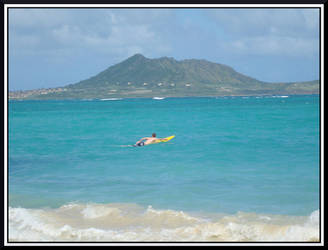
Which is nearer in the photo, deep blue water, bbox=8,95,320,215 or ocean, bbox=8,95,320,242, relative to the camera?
ocean, bbox=8,95,320,242

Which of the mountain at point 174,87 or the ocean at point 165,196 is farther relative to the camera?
the mountain at point 174,87

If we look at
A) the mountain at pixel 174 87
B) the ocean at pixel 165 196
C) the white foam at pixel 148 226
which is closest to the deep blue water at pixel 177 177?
the ocean at pixel 165 196

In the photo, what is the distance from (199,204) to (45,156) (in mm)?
10953

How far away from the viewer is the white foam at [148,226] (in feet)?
25.7

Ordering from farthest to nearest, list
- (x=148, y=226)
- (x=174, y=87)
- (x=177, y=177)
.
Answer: (x=174, y=87)
(x=177, y=177)
(x=148, y=226)

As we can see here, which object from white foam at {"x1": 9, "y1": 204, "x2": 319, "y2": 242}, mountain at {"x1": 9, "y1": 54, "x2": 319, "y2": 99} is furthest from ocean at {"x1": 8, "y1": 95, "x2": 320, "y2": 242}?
mountain at {"x1": 9, "y1": 54, "x2": 319, "y2": 99}

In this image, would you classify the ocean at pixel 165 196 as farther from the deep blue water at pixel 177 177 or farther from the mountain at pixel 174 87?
the mountain at pixel 174 87

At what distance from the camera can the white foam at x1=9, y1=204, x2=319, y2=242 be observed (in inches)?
309

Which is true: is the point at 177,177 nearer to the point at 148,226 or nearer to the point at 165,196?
the point at 165,196

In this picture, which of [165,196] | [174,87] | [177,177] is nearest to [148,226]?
[165,196]

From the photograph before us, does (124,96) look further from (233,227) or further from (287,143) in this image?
(233,227)

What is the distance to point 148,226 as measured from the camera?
27.7 feet

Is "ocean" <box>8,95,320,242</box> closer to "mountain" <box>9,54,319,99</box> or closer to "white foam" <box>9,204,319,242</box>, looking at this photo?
"white foam" <box>9,204,319,242</box>

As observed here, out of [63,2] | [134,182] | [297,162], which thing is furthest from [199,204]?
[297,162]
